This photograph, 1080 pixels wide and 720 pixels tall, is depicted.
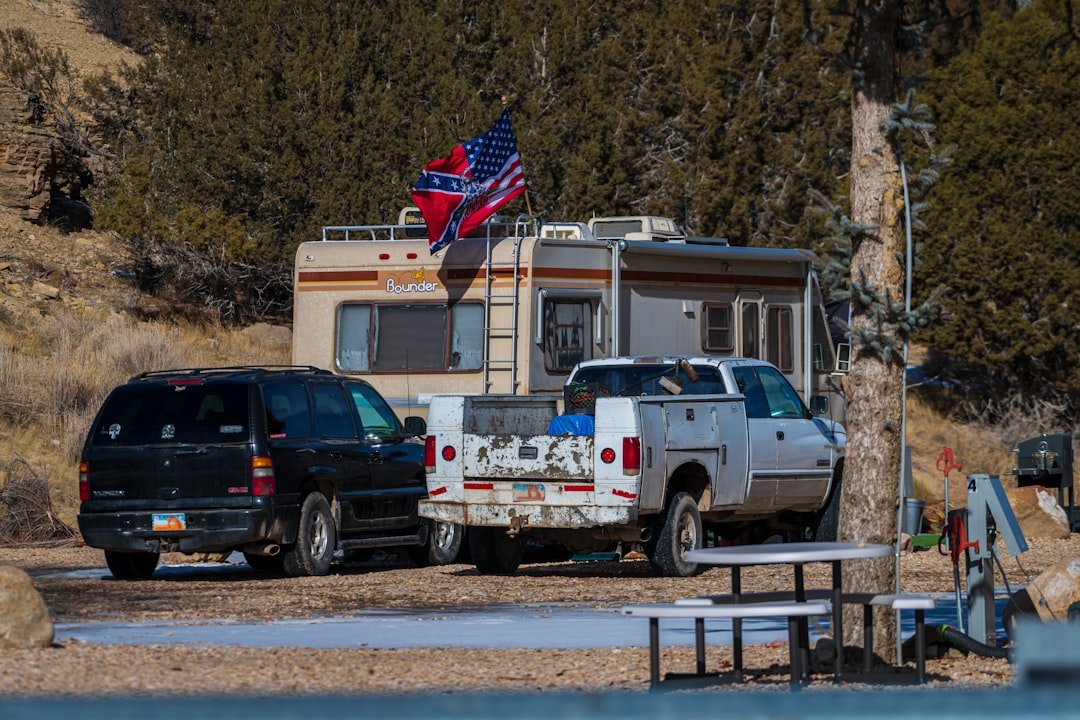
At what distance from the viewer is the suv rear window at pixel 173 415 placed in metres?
14.6

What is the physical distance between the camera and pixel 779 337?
20.2 m

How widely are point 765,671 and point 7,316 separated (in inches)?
887

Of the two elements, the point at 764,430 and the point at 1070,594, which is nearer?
the point at 1070,594

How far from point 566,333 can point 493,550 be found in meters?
3.01

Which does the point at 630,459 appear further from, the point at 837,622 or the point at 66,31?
the point at 66,31

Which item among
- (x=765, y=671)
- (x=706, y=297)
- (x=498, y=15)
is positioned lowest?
(x=765, y=671)

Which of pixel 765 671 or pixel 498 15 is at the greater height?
pixel 498 15

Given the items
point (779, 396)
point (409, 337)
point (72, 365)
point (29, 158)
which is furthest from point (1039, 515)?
point (29, 158)

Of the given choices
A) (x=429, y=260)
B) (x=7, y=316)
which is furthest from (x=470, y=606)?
(x=7, y=316)

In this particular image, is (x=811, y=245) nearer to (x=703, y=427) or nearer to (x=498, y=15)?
(x=498, y=15)

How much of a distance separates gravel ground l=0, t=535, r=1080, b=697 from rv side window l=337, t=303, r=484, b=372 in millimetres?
2764

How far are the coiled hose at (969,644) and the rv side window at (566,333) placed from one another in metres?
8.20

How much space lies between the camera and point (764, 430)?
1598 centimetres

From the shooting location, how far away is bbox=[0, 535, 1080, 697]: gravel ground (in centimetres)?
829
